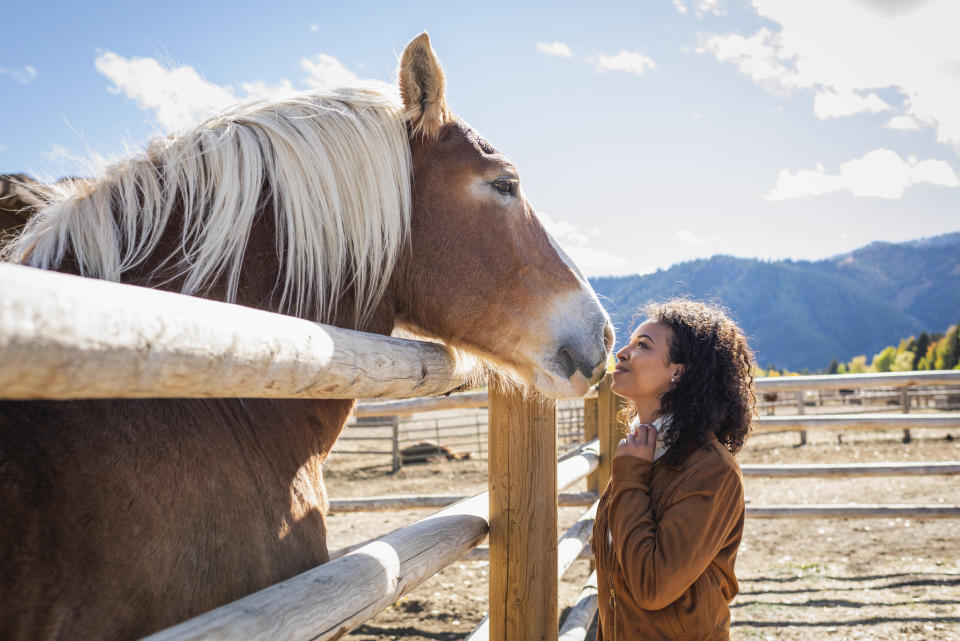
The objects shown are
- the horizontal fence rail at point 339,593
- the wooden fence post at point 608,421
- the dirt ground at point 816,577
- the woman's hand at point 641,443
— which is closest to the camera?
the horizontal fence rail at point 339,593

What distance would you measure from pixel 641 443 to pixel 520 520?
51cm

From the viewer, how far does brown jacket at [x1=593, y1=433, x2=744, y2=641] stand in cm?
160

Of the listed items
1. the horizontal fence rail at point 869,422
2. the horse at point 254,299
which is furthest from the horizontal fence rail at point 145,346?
the horizontal fence rail at point 869,422

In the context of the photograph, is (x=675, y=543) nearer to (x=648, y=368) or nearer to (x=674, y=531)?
(x=674, y=531)

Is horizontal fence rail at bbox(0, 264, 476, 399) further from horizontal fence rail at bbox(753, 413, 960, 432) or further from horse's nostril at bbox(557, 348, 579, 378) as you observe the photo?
horizontal fence rail at bbox(753, 413, 960, 432)

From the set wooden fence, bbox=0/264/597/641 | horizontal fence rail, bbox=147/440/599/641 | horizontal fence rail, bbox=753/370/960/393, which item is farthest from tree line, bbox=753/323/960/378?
horizontal fence rail, bbox=147/440/599/641

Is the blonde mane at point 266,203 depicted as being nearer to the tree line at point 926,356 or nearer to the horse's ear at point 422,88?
the horse's ear at point 422,88

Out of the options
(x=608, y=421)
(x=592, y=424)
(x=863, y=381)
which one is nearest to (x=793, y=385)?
(x=863, y=381)

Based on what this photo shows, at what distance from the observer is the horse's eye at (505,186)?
6.57 ft

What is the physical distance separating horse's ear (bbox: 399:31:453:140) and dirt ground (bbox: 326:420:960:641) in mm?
3900

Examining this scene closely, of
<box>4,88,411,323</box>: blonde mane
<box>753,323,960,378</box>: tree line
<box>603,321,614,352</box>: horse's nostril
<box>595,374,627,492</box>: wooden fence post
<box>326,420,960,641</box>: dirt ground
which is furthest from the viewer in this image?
<box>753,323,960,378</box>: tree line

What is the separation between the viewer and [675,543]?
1594mm

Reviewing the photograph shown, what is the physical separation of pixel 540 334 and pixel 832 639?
393 centimetres

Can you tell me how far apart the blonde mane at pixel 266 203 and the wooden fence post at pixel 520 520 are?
2.14 feet
